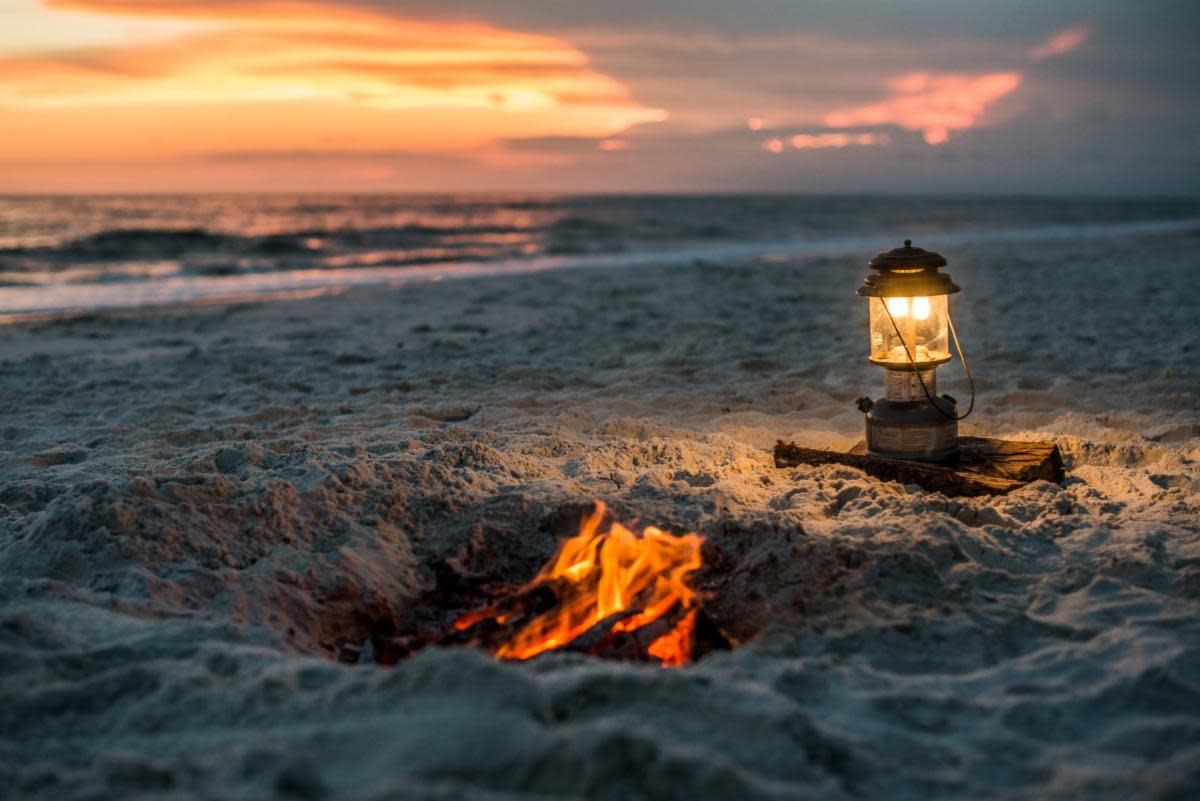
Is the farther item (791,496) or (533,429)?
(533,429)

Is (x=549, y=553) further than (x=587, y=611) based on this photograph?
Yes

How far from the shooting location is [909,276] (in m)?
3.99

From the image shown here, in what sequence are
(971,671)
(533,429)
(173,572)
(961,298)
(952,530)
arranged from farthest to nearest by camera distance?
1. (961,298)
2. (533,429)
3. (952,530)
4. (173,572)
5. (971,671)

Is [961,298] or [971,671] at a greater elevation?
[961,298]

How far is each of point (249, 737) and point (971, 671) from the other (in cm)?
180

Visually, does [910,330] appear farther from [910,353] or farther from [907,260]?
[907,260]

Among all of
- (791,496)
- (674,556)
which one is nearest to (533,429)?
(791,496)

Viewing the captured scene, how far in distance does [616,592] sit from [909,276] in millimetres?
1973

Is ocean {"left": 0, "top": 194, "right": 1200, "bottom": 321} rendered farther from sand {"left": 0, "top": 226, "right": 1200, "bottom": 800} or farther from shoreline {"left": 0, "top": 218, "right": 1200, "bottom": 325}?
sand {"left": 0, "top": 226, "right": 1200, "bottom": 800}

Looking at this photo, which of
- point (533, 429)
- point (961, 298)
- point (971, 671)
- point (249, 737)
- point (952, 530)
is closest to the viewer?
point (249, 737)

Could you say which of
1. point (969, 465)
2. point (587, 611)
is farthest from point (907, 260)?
point (587, 611)

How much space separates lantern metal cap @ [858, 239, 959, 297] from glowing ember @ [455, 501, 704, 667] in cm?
155

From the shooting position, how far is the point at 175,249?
2252 cm

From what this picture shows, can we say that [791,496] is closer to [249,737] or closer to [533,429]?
[533,429]
